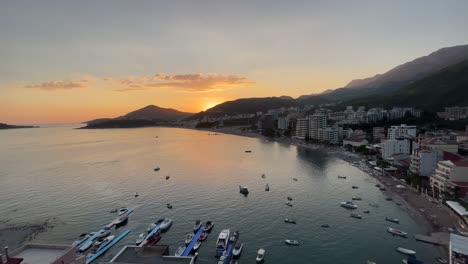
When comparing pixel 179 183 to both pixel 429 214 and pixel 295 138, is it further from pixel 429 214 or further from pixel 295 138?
pixel 295 138

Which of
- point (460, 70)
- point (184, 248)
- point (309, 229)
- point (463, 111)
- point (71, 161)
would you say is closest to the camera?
point (184, 248)

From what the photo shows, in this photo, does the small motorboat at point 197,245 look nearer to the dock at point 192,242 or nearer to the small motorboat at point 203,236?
the dock at point 192,242

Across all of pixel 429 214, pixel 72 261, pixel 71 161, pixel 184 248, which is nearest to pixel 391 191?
pixel 429 214

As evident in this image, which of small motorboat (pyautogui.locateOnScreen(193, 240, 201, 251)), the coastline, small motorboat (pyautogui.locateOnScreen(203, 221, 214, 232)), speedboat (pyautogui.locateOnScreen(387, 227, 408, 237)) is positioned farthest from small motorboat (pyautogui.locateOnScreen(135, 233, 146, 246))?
the coastline

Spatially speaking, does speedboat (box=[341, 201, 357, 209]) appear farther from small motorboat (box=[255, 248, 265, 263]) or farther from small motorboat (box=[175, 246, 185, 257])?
small motorboat (box=[175, 246, 185, 257])

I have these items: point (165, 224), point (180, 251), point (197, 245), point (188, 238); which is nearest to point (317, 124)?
point (165, 224)

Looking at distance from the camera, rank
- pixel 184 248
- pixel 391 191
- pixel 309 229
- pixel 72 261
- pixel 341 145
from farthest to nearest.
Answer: pixel 341 145 < pixel 391 191 < pixel 309 229 < pixel 184 248 < pixel 72 261

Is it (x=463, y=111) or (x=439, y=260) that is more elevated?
(x=463, y=111)

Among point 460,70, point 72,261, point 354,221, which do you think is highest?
point 460,70

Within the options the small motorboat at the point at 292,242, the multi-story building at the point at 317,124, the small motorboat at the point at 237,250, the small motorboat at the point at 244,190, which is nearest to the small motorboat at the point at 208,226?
the small motorboat at the point at 237,250
